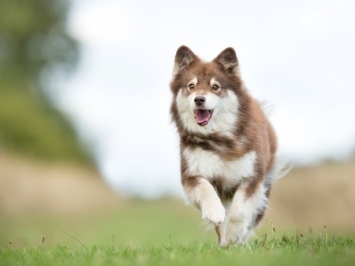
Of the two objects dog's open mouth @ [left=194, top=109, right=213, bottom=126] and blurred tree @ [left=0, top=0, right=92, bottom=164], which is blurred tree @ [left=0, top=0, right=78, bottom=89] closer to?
blurred tree @ [left=0, top=0, right=92, bottom=164]

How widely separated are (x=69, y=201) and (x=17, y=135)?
10.8m

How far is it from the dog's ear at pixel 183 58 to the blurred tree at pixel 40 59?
2773 centimetres

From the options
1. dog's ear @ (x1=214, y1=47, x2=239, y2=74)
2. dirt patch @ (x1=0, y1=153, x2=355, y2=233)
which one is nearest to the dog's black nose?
dog's ear @ (x1=214, y1=47, x2=239, y2=74)

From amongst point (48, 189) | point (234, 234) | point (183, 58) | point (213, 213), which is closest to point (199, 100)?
point (183, 58)

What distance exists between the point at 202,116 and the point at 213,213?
1246 millimetres

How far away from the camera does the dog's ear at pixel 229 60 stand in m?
8.39

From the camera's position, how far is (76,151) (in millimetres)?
38781

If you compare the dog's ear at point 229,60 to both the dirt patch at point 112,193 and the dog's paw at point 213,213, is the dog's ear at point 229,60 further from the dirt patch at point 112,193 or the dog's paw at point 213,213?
the dirt patch at point 112,193

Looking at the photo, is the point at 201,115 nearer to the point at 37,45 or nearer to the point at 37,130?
the point at 37,130

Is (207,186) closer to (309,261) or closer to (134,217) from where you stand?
(309,261)

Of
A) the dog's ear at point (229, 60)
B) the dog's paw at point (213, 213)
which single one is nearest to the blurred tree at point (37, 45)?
the dog's ear at point (229, 60)

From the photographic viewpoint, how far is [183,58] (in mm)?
8516

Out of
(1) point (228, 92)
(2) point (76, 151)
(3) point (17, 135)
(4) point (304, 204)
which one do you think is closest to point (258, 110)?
(1) point (228, 92)

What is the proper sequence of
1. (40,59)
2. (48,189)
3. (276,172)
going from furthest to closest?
(40,59)
(48,189)
(276,172)
